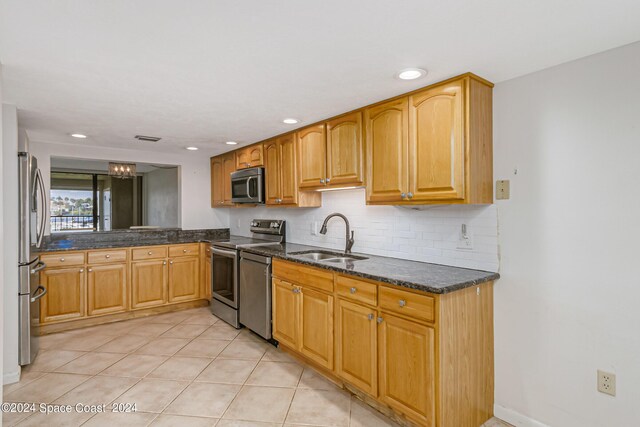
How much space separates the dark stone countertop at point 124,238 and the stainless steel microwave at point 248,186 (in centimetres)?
87

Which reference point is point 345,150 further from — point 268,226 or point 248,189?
point 268,226

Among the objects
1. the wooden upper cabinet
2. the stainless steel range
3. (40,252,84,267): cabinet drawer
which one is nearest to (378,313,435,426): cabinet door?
the stainless steel range

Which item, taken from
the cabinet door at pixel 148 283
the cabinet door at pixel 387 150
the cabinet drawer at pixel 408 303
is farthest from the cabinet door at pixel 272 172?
the cabinet drawer at pixel 408 303

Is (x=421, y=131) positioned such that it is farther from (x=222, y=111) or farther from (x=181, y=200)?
(x=181, y=200)

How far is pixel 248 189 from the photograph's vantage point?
406 cm

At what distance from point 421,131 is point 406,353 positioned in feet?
4.54

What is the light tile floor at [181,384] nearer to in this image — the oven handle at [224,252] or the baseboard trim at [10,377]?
the baseboard trim at [10,377]

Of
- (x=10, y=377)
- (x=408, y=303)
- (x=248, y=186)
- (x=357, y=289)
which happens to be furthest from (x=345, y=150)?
(x=10, y=377)

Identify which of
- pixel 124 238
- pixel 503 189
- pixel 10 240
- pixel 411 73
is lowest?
pixel 124 238

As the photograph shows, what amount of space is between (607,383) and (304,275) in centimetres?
193

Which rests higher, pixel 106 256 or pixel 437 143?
pixel 437 143

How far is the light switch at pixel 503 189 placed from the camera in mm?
2146

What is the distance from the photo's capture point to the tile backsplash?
227cm

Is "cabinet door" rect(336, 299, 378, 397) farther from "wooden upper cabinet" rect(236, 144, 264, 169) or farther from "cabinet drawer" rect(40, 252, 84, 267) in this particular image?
"cabinet drawer" rect(40, 252, 84, 267)
